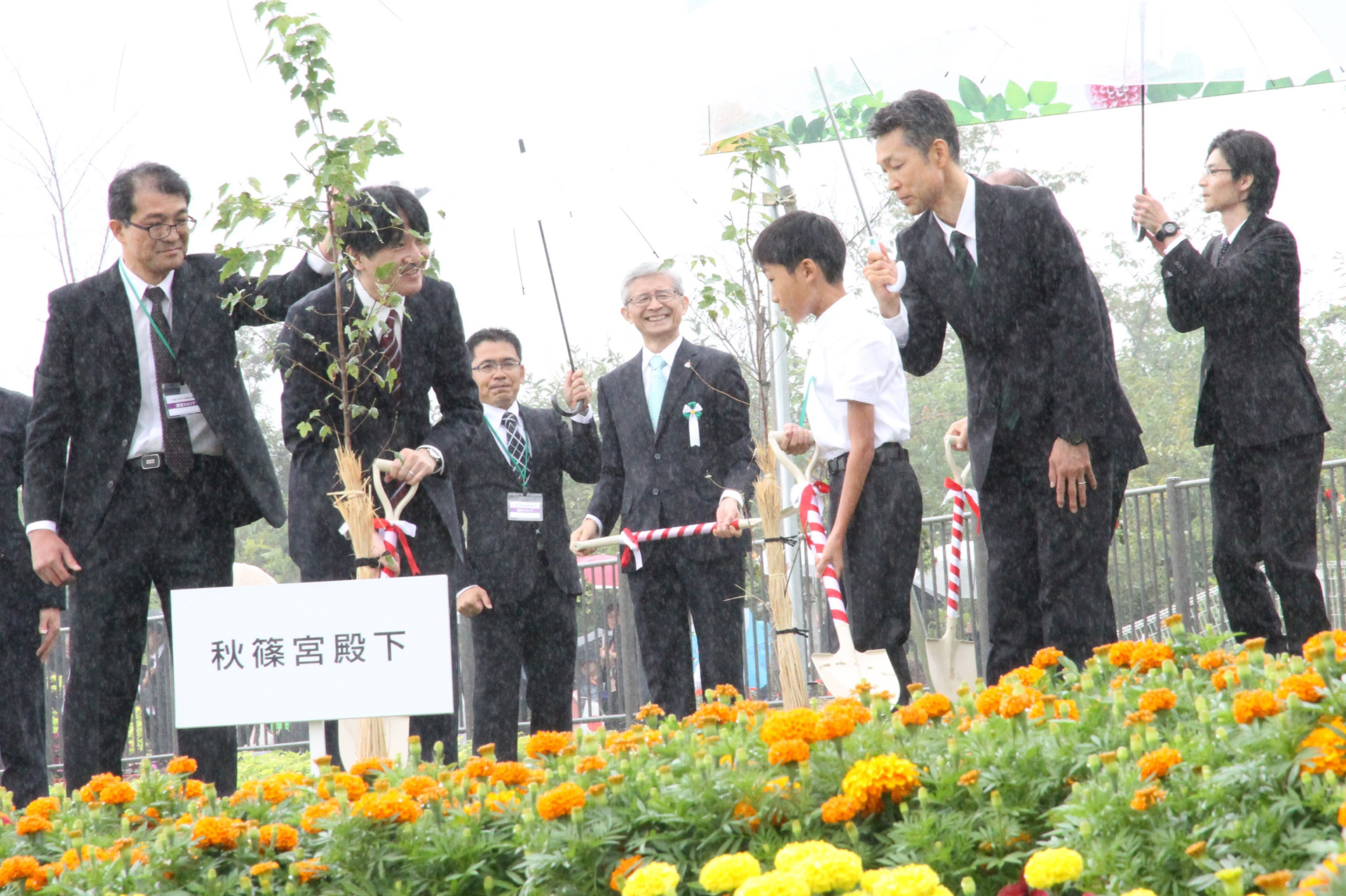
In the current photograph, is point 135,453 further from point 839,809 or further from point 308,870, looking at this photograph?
point 839,809

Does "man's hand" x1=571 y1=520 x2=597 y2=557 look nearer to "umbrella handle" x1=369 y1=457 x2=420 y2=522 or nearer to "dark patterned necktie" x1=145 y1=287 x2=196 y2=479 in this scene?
"umbrella handle" x1=369 y1=457 x2=420 y2=522

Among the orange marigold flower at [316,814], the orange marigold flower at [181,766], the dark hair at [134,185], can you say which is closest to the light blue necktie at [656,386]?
the dark hair at [134,185]

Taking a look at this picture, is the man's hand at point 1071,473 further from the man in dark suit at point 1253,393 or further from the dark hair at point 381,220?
the dark hair at point 381,220

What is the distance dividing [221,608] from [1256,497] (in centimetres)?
342

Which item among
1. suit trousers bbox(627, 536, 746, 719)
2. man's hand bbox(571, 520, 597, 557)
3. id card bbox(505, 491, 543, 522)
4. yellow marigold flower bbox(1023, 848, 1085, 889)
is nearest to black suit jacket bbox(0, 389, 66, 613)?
id card bbox(505, 491, 543, 522)

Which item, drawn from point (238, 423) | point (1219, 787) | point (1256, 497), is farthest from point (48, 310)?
point (1256, 497)

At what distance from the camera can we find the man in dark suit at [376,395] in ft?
13.3

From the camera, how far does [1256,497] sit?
4.58m

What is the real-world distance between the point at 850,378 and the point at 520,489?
1.90 meters

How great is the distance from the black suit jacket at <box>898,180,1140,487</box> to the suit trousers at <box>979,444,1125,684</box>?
78 mm

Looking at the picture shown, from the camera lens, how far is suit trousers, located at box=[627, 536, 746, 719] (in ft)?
15.6

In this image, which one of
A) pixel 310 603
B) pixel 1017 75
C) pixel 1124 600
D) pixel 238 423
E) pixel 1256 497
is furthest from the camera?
pixel 1124 600

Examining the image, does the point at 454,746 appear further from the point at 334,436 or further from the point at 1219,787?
the point at 1219,787

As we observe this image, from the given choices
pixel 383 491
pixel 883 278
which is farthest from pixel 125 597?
pixel 883 278
